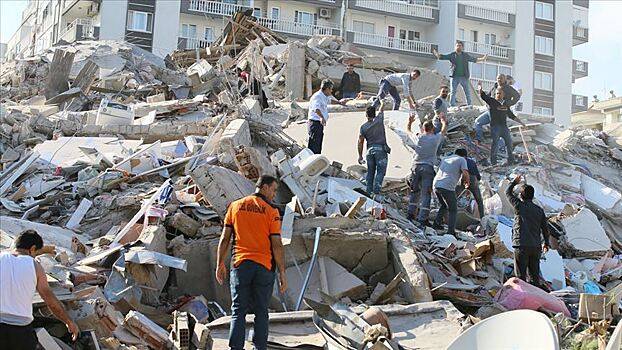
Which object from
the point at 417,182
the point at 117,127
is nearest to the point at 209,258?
the point at 417,182

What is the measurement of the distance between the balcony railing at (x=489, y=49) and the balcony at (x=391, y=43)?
223cm

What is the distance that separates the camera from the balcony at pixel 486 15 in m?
42.5

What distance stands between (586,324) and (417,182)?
3.49 m

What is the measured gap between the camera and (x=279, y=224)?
5.60 meters

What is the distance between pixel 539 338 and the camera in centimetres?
441

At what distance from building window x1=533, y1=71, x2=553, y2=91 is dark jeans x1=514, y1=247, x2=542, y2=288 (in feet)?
128

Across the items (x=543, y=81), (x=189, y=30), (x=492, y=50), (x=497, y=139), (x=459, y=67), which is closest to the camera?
(x=497, y=139)

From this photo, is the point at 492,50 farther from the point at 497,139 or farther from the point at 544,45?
the point at 497,139

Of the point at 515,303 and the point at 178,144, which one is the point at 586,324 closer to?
the point at 515,303

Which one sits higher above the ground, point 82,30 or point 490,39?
point 490,39

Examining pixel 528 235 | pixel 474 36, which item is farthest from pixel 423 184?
pixel 474 36

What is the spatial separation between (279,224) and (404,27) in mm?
38750

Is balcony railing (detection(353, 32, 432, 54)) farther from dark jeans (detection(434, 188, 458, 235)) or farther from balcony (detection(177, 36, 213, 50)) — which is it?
dark jeans (detection(434, 188, 458, 235))

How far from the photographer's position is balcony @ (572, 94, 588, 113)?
47.7m
